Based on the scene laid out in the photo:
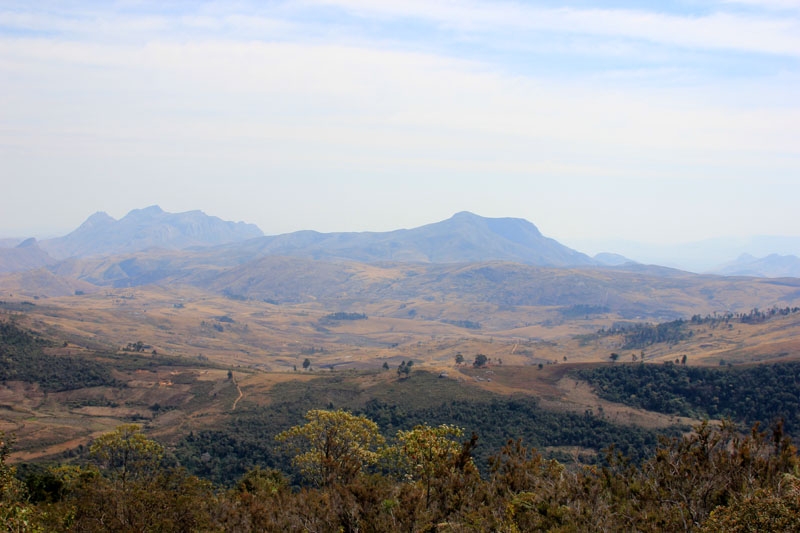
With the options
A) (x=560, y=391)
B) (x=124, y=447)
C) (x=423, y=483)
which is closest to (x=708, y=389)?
(x=560, y=391)

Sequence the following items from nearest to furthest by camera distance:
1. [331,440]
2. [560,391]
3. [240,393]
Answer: [331,440], [560,391], [240,393]

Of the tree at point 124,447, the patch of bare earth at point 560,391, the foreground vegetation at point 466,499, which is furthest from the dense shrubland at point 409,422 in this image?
the foreground vegetation at point 466,499

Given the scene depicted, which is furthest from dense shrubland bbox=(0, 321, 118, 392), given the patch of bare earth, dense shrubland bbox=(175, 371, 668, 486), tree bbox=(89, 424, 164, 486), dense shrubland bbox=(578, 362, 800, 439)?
dense shrubland bbox=(578, 362, 800, 439)

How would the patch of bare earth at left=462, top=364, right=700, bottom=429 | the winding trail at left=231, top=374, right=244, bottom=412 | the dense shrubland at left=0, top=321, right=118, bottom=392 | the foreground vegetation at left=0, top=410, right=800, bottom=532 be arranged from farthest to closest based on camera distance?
the dense shrubland at left=0, top=321, right=118, bottom=392
the winding trail at left=231, top=374, right=244, bottom=412
the patch of bare earth at left=462, top=364, right=700, bottom=429
the foreground vegetation at left=0, top=410, right=800, bottom=532

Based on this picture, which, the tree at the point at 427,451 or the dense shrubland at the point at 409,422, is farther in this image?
the dense shrubland at the point at 409,422

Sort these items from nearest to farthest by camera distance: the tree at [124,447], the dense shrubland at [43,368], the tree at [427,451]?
the tree at [427,451]
the tree at [124,447]
the dense shrubland at [43,368]

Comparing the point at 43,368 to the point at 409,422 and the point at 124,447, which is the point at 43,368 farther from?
the point at 124,447

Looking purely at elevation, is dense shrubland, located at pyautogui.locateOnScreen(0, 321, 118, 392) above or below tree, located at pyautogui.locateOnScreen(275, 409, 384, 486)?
below

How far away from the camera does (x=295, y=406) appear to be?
109 m

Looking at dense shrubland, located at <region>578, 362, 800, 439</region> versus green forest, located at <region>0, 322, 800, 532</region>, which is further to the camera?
dense shrubland, located at <region>578, 362, 800, 439</region>

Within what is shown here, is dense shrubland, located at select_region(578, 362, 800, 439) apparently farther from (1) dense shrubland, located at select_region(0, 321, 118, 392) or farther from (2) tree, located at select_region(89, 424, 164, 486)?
(1) dense shrubland, located at select_region(0, 321, 118, 392)

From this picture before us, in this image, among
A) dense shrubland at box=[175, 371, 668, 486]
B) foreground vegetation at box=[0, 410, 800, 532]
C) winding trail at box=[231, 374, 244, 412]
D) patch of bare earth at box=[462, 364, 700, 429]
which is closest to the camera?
foreground vegetation at box=[0, 410, 800, 532]

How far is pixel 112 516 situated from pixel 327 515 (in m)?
12.1

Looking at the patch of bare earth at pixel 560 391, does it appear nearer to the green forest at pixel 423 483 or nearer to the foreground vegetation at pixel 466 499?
the green forest at pixel 423 483
